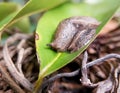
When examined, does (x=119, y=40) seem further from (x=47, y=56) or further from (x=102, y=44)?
(x=47, y=56)

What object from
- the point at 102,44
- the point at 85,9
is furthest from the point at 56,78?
the point at 85,9

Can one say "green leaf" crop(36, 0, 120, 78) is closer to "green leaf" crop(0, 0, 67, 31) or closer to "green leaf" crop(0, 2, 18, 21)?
"green leaf" crop(0, 0, 67, 31)

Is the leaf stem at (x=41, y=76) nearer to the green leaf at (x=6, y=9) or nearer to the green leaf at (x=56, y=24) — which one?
the green leaf at (x=56, y=24)

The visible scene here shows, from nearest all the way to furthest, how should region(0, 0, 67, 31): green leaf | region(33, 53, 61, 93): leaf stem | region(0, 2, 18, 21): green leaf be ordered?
region(33, 53, 61, 93): leaf stem < region(0, 0, 67, 31): green leaf < region(0, 2, 18, 21): green leaf

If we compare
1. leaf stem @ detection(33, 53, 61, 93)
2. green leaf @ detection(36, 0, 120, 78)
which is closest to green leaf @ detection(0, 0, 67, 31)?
green leaf @ detection(36, 0, 120, 78)

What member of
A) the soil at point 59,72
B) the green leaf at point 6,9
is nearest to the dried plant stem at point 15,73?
the soil at point 59,72

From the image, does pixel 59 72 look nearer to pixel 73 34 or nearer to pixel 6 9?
pixel 73 34

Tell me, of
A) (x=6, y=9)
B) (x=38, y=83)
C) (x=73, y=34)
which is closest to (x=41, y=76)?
(x=38, y=83)
